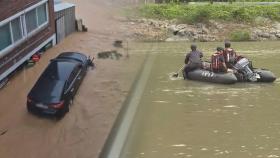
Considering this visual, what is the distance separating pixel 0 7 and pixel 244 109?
11.2 m

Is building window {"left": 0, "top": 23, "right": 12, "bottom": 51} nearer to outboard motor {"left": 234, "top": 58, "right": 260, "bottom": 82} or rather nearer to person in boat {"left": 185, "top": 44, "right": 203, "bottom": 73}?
person in boat {"left": 185, "top": 44, "right": 203, "bottom": 73}

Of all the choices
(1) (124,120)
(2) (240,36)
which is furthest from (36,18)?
(2) (240,36)

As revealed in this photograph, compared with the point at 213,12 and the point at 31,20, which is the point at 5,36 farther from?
the point at 213,12

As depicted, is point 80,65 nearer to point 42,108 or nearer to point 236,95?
point 42,108

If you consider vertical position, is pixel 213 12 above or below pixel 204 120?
above

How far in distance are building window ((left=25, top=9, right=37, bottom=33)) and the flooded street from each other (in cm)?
667

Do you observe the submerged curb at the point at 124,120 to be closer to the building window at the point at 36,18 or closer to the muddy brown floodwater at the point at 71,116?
the muddy brown floodwater at the point at 71,116

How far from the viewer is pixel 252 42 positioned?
36.1m

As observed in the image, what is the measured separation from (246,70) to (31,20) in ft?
36.9

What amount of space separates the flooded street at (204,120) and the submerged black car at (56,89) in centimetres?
279

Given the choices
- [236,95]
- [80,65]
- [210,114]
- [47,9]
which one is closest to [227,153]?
[210,114]

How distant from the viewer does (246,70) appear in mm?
24172

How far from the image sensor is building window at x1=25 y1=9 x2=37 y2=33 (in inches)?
1009

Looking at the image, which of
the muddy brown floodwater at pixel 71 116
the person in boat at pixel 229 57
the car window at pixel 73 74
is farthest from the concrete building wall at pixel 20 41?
the person in boat at pixel 229 57
